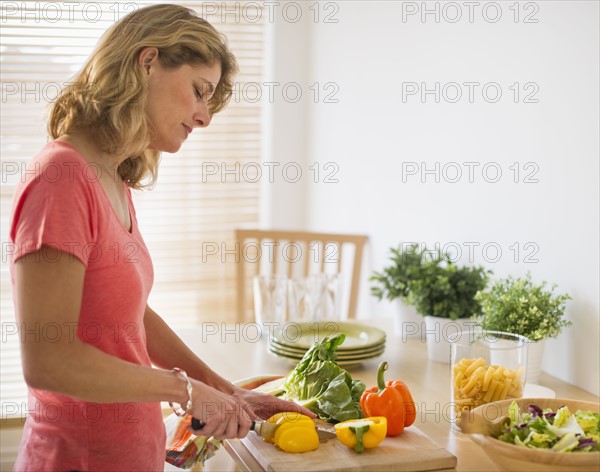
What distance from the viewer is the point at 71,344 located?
1.07m

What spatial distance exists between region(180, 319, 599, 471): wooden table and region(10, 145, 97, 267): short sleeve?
0.51 m

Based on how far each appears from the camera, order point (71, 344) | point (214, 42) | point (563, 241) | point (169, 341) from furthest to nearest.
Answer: point (563, 241) → point (169, 341) → point (214, 42) → point (71, 344)

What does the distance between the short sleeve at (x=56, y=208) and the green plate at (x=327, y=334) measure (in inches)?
36.7

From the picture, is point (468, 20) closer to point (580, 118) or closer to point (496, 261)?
point (580, 118)

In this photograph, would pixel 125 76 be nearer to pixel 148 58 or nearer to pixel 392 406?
pixel 148 58

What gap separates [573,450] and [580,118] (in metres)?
0.86

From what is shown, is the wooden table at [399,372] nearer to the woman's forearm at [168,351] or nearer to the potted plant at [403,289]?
the potted plant at [403,289]

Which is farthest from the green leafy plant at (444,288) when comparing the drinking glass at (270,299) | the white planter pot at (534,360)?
the drinking glass at (270,299)

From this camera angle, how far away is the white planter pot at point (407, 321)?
219 centimetres

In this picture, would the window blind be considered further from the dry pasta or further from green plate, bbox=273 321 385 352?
the dry pasta

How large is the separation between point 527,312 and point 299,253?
1.54 metres

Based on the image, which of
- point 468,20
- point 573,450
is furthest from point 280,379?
point 468,20

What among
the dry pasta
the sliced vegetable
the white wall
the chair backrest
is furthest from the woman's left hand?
the chair backrest

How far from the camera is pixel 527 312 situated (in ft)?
5.83
